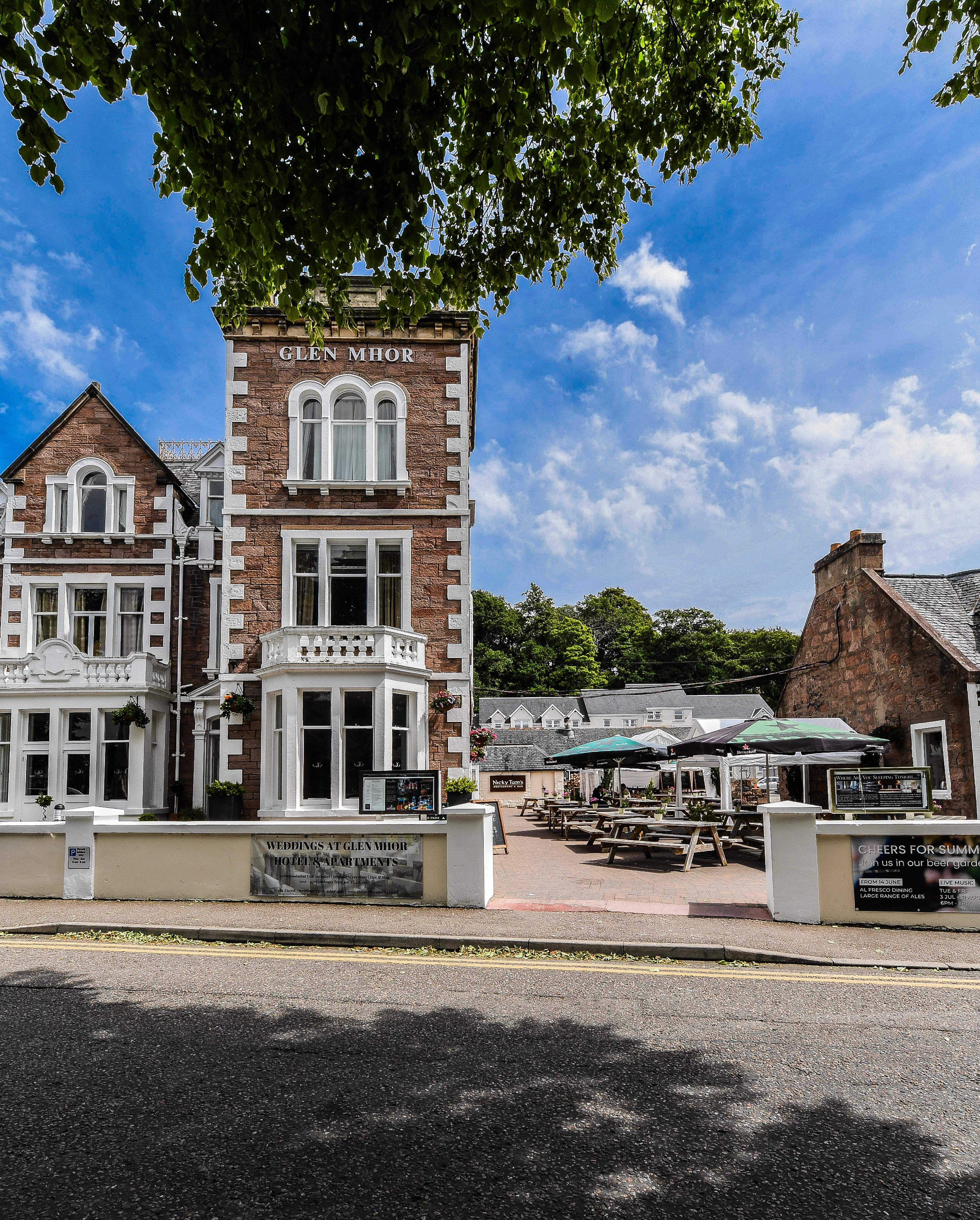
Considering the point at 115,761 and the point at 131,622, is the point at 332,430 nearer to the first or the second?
the point at 131,622

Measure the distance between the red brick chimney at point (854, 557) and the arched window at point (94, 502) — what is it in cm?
2003

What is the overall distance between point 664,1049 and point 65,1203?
3451 millimetres

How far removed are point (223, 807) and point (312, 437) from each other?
829 centimetres

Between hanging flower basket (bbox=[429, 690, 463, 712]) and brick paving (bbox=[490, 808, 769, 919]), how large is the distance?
3192mm

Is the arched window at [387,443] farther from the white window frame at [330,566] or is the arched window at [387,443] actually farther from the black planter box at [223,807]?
the black planter box at [223,807]

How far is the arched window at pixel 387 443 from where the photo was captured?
18469mm

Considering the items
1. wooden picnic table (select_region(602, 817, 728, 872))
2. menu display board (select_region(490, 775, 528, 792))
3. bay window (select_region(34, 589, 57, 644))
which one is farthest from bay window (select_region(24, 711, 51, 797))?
menu display board (select_region(490, 775, 528, 792))

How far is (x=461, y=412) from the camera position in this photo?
18.6 m

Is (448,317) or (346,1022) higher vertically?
Answer: (448,317)

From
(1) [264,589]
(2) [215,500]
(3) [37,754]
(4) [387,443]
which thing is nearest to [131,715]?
(3) [37,754]

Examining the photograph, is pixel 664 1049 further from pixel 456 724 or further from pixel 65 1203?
pixel 456 724

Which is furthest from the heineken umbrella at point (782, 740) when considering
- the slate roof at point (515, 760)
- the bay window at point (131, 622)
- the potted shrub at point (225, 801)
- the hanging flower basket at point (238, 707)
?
the slate roof at point (515, 760)

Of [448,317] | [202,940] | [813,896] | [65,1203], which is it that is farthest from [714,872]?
[448,317]

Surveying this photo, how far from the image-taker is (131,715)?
19.1 meters
